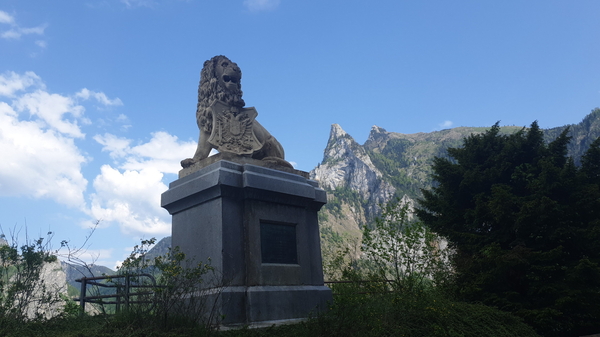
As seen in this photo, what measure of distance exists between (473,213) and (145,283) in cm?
989

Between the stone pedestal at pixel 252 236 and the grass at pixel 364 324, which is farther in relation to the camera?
the stone pedestal at pixel 252 236

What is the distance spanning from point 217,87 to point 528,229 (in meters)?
8.31

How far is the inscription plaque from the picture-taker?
23.3 ft

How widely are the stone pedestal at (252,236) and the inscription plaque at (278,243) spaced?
15mm

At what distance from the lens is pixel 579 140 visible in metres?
129

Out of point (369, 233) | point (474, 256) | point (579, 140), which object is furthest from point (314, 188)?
point (579, 140)

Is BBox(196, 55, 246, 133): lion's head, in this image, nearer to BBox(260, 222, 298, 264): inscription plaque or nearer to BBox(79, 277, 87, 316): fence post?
BBox(260, 222, 298, 264): inscription plaque

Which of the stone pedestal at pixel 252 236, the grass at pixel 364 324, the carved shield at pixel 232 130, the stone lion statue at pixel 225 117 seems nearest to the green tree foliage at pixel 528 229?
the grass at pixel 364 324

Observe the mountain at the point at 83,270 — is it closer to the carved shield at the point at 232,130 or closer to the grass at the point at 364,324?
the grass at the point at 364,324

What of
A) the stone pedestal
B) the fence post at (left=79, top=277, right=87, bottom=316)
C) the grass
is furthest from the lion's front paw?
the grass

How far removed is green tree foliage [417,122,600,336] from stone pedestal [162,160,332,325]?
474cm

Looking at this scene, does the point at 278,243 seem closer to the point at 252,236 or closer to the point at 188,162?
the point at 252,236

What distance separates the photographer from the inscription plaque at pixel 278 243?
7105 mm

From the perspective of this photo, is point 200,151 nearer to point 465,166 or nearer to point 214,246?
point 214,246
